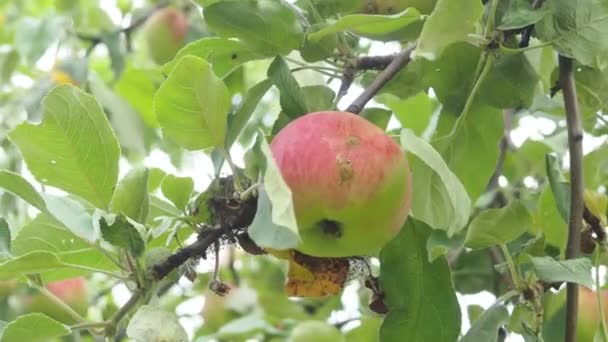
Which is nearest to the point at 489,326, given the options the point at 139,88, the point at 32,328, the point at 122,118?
the point at 32,328

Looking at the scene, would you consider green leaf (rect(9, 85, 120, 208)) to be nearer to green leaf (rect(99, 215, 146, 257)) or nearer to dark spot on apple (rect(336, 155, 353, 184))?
green leaf (rect(99, 215, 146, 257))

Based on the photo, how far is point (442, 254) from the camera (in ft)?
2.97

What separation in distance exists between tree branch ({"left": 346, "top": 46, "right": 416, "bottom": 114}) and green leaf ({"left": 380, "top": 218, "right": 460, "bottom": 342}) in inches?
4.7

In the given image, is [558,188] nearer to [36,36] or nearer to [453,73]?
[453,73]

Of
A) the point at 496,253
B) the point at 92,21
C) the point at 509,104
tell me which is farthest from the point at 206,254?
the point at 92,21

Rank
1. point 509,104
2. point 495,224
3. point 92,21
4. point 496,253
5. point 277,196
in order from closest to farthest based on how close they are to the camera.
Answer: point 277,196
point 495,224
point 509,104
point 496,253
point 92,21

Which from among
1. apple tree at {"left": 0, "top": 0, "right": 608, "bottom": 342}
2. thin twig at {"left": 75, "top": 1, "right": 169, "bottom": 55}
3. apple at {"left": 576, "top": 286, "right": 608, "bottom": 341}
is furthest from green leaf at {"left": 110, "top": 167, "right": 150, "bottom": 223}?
thin twig at {"left": 75, "top": 1, "right": 169, "bottom": 55}

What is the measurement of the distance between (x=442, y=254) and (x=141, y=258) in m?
0.26

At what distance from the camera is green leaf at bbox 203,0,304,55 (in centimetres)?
91

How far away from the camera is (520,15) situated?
0.89 m

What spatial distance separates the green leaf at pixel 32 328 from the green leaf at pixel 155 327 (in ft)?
0.31

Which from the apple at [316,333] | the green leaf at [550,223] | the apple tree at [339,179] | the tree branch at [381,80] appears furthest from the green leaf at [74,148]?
the apple at [316,333]

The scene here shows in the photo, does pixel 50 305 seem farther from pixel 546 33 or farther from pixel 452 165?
pixel 546 33

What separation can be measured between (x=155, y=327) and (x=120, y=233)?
3.8 inches
